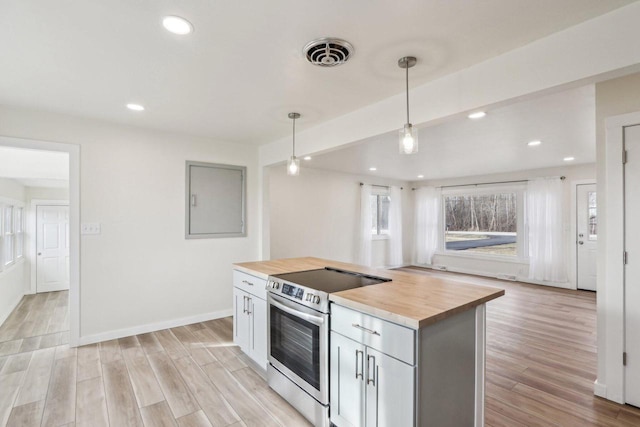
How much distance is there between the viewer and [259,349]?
2646mm

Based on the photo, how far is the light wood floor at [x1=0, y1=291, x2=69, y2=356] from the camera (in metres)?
3.30

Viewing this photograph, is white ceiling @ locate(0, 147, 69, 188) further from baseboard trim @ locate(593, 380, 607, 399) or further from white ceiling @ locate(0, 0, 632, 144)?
baseboard trim @ locate(593, 380, 607, 399)

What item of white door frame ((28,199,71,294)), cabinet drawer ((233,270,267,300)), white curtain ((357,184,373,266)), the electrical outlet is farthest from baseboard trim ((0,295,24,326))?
white curtain ((357,184,373,266))

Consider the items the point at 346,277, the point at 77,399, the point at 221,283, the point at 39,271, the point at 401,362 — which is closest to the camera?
the point at 401,362

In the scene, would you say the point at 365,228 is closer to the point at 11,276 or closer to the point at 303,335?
the point at 303,335

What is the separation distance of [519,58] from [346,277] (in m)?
1.88

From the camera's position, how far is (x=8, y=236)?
16.5 ft

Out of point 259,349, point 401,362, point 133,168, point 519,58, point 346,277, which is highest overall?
point 519,58

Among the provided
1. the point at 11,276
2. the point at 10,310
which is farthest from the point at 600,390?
the point at 11,276

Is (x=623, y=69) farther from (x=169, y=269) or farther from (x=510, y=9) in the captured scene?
(x=169, y=269)

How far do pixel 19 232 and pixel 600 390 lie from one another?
854cm

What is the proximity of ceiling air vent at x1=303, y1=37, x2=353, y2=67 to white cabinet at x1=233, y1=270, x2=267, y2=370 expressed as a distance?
1.74m

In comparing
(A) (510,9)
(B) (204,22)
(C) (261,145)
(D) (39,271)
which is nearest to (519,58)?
(A) (510,9)

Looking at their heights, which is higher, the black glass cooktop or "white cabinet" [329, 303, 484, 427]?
the black glass cooktop
